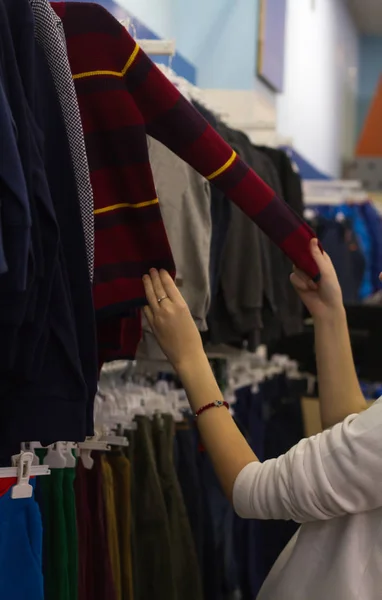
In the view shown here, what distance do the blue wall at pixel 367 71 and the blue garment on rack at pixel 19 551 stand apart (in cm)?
766

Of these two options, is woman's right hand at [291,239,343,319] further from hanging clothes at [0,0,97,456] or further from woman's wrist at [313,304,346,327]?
hanging clothes at [0,0,97,456]

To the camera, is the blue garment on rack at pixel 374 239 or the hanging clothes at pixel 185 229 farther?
the blue garment on rack at pixel 374 239

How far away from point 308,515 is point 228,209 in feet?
3.43

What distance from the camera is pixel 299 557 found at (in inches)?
54.9

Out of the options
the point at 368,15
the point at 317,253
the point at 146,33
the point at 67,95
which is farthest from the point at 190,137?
the point at 368,15

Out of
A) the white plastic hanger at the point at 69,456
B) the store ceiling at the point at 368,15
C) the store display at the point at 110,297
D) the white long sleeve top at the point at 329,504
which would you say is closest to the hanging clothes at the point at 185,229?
the store display at the point at 110,297

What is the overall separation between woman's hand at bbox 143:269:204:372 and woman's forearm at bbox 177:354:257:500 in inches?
0.7

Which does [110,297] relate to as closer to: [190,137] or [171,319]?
[171,319]

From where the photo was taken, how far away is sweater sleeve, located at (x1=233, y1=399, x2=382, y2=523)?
3.93 feet

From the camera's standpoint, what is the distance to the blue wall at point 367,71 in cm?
834

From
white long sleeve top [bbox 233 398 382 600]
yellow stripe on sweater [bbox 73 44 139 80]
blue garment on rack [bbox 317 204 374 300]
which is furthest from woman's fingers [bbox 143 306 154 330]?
blue garment on rack [bbox 317 204 374 300]

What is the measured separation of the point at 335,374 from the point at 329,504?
1.42 feet

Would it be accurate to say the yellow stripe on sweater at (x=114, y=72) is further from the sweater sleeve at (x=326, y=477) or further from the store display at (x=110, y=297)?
the sweater sleeve at (x=326, y=477)

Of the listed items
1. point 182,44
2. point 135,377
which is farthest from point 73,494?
point 182,44
